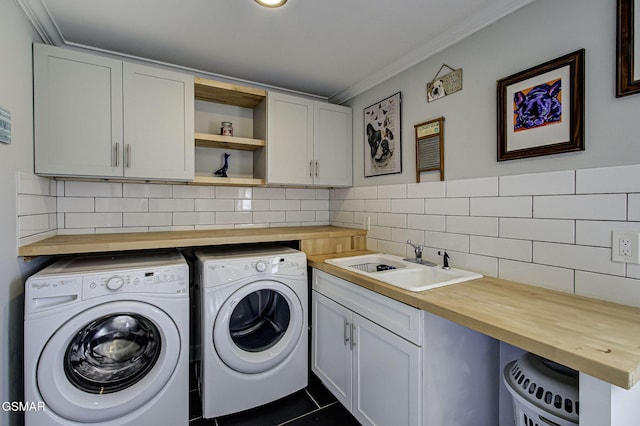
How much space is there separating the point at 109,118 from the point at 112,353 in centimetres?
139

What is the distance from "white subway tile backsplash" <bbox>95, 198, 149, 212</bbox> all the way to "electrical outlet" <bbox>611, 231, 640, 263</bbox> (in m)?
2.72

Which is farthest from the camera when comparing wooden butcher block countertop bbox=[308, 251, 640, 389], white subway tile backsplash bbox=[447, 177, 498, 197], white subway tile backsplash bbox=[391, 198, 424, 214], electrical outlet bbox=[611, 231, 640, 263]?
white subway tile backsplash bbox=[391, 198, 424, 214]

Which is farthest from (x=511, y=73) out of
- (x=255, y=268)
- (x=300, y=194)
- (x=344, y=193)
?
(x=300, y=194)

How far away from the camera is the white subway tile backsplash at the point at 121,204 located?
214 cm

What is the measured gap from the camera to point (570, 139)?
1.30 m

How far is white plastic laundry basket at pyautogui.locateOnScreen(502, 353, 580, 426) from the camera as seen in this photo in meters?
1.01

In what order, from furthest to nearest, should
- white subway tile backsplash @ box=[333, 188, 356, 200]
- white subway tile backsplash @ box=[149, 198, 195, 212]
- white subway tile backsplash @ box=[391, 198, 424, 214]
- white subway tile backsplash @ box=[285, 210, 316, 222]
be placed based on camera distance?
white subway tile backsplash @ box=[285, 210, 316, 222] < white subway tile backsplash @ box=[333, 188, 356, 200] < white subway tile backsplash @ box=[149, 198, 195, 212] < white subway tile backsplash @ box=[391, 198, 424, 214]

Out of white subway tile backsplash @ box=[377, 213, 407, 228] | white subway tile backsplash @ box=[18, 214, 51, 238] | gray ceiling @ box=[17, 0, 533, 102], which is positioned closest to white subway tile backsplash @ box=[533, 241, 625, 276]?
white subway tile backsplash @ box=[377, 213, 407, 228]

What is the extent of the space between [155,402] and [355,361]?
110 centimetres

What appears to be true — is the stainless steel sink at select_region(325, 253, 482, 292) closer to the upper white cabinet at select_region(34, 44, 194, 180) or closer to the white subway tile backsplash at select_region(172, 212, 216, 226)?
the white subway tile backsplash at select_region(172, 212, 216, 226)

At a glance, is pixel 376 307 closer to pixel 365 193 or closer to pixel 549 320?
pixel 549 320

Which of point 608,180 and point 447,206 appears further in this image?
point 447,206

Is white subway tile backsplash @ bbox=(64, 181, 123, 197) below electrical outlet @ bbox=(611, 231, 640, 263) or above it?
above

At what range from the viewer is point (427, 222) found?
77.9 inches
